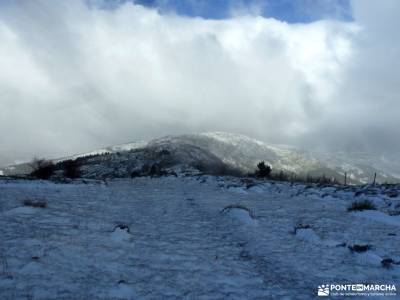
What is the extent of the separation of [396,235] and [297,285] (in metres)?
7.49

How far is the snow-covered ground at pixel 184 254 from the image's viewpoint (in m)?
8.01

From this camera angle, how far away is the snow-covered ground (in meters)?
8.01

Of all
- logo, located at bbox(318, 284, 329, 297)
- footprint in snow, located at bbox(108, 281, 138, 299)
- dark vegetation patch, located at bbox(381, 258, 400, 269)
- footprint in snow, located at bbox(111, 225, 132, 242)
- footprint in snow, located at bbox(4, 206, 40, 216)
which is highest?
footprint in snow, located at bbox(4, 206, 40, 216)

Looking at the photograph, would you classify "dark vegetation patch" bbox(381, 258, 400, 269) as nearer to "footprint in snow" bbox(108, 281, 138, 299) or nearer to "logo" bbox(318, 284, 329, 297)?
"logo" bbox(318, 284, 329, 297)

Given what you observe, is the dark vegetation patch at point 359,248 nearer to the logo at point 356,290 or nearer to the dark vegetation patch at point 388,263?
the dark vegetation patch at point 388,263

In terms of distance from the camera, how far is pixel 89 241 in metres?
11.3

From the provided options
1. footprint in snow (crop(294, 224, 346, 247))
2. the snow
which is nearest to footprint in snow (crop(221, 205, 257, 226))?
footprint in snow (crop(294, 224, 346, 247))

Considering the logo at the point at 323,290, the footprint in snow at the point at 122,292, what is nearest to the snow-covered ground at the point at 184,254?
the footprint in snow at the point at 122,292

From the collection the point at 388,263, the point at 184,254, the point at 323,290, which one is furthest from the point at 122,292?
the point at 388,263

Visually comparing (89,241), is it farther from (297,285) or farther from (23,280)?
(297,285)

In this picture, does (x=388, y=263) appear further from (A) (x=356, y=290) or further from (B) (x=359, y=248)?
(A) (x=356, y=290)

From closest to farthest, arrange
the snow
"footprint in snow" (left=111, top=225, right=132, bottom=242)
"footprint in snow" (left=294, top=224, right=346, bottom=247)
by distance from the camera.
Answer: "footprint in snow" (left=111, top=225, right=132, bottom=242)
"footprint in snow" (left=294, top=224, right=346, bottom=247)
the snow

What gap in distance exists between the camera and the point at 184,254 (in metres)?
10.6

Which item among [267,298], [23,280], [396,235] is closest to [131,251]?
[23,280]
